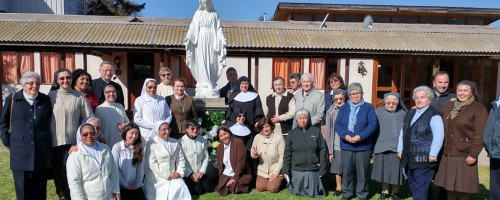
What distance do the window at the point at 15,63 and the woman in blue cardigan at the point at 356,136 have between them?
37.2 feet

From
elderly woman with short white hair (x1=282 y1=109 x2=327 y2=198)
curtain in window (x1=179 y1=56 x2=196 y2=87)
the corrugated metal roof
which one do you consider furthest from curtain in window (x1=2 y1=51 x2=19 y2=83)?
elderly woman with short white hair (x1=282 y1=109 x2=327 y2=198)

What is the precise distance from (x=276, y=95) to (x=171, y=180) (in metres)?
1.98

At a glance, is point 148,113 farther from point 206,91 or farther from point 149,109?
point 206,91

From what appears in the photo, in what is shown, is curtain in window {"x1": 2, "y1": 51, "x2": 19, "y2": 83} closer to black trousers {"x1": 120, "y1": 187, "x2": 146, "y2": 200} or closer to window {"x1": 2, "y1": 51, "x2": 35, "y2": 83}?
window {"x1": 2, "y1": 51, "x2": 35, "y2": 83}

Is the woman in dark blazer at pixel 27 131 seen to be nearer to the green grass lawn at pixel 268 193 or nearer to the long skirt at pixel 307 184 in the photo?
the green grass lawn at pixel 268 193

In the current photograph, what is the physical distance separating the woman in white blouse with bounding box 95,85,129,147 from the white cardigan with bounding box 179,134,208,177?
790 millimetres

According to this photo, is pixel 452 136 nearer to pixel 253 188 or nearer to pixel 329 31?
pixel 253 188

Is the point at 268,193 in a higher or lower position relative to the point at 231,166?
lower

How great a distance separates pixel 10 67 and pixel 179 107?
999 centimetres

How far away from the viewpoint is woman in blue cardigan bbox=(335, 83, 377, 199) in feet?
13.6

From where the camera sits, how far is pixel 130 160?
155 inches

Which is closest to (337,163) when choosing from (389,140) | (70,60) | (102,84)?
(389,140)

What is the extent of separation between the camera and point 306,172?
457 cm

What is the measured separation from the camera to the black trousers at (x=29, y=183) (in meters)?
3.48
